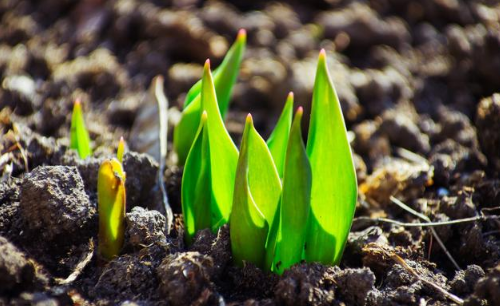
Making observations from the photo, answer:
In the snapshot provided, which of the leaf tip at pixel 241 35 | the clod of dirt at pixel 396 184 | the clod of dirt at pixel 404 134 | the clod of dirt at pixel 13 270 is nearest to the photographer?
the clod of dirt at pixel 13 270

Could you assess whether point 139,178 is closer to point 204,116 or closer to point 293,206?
point 204,116

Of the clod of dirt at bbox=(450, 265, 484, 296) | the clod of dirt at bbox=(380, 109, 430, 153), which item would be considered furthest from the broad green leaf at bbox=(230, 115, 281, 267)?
the clod of dirt at bbox=(380, 109, 430, 153)

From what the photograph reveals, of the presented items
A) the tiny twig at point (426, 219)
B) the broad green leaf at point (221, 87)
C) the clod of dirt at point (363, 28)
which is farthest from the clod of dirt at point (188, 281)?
the clod of dirt at point (363, 28)

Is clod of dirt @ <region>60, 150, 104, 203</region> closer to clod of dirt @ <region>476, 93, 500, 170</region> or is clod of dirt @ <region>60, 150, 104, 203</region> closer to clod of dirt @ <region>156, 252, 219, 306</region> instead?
clod of dirt @ <region>156, 252, 219, 306</region>

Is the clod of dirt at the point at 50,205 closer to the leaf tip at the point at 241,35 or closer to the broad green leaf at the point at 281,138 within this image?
the broad green leaf at the point at 281,138

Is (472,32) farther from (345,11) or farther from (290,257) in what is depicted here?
(290,257)

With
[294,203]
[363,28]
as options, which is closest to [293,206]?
[294,203]

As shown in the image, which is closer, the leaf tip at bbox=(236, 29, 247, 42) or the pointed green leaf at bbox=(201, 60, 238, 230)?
the pointed green leaf at bbox=(201, 60, 238, 230)
